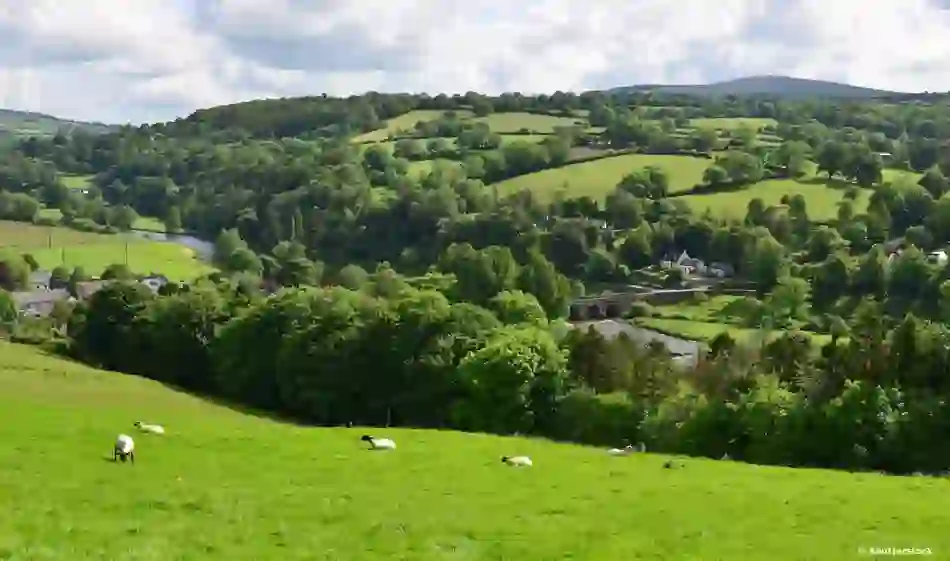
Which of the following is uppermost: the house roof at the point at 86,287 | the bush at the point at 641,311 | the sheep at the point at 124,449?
the sheep at the point at 124,449

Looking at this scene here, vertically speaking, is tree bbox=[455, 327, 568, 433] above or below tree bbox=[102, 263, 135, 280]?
above

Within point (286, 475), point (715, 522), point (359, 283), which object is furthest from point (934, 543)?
point (359, 283)

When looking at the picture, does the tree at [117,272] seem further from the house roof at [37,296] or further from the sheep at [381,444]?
the sheep at [381,444]

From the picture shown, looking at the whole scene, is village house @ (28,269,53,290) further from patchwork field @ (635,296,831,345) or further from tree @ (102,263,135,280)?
patchwork field @ (635,296,831,345)

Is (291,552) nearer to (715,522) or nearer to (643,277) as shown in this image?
(715,522)

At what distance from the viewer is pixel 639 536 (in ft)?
75.4

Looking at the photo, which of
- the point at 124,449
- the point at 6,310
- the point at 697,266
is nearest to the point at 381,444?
the point at 124,449

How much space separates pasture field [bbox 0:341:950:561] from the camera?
20734mm

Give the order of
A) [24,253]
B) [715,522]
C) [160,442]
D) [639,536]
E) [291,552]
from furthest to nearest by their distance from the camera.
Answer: [24,253] < [160,442] < [715,522] < [639,536] < [291,552]

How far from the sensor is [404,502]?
1028 inches

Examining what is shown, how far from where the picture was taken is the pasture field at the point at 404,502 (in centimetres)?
2073

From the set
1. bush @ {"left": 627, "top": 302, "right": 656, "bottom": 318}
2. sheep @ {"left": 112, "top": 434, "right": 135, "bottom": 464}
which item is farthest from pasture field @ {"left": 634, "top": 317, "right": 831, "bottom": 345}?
sheep @ {"left": 112, "top": 434, "right": 135, "bottom": 464}

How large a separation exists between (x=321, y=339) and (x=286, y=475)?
54943 millimetres

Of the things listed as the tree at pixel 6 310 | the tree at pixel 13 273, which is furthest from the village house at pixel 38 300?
the tree at pixel 13 273
